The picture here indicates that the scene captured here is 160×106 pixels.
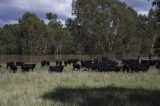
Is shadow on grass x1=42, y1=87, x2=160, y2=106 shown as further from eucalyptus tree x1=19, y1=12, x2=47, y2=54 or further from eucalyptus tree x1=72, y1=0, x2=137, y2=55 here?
eucalyptus tree x1=19, y1=12, x2=47, y2=54

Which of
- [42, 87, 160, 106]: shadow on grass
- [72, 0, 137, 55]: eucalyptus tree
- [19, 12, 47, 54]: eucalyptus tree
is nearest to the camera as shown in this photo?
[42, 87, 160, 106]: shadow on grass

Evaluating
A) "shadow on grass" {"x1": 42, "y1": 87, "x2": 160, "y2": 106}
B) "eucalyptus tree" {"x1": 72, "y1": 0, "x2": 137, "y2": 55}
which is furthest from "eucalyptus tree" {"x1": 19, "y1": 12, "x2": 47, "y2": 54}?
"shadow on grass" {"x1": 42, "y1": 87, "x2": 160, "y2": 106}

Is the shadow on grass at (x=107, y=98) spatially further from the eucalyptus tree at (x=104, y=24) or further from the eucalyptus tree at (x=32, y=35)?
the eucalyptus tree at (x=32, y=35)

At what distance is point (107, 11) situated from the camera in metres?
86.1

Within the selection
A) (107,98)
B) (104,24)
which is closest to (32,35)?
(104,24)

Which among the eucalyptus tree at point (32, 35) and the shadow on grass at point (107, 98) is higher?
the eucalyptus tree at point (32, 35)

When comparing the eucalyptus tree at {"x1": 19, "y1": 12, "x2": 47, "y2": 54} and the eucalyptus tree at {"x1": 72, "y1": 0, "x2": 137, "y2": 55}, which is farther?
the eucalyptus tree at {"x1": 19, "y1": 12, "x2": 47, "y2": 54}

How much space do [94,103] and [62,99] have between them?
194cm

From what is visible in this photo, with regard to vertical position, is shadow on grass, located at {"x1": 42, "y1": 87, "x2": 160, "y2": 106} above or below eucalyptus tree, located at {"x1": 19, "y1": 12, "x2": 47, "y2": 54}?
below

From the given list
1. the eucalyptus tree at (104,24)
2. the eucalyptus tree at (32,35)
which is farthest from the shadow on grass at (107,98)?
the eucalyptus tree at (32,35)

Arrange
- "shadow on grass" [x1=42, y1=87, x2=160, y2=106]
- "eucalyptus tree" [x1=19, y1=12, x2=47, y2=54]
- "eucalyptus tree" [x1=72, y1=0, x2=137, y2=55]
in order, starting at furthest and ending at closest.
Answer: "eucalyptus tree" [x1=19, y1=12, x2=47, y2=54] → "eucalyptus tree" [x1=72, y1=0, x2=137, y2=55] → "shadow on grass" [x1=42, y1=87, x2=160, y2=106]

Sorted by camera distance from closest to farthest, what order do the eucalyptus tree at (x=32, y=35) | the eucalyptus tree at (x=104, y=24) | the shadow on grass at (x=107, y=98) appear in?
1. the shadow on grass at (x=107, y=98)
2. the eucalyptus tree at (x=104, y=24)
3. the eucalyptus tree at (x=32, y=35)

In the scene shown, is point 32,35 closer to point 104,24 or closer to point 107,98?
point 104,24

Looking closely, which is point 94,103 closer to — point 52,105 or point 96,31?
point 52,105
